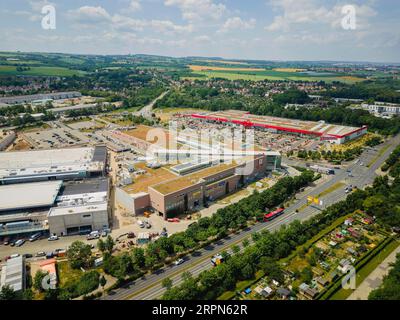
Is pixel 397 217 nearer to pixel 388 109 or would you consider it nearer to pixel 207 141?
pixel 207 141

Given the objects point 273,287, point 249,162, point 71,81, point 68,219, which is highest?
point 71,81

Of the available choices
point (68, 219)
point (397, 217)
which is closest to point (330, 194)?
point (397, 217)

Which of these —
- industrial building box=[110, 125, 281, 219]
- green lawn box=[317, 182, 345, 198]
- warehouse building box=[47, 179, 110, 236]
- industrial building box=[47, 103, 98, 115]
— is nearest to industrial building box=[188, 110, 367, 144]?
green lawn box=[317, 182, 345, 198]

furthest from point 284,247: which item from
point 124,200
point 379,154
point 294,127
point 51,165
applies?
point 294,127

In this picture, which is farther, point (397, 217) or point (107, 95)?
point (107, 95)

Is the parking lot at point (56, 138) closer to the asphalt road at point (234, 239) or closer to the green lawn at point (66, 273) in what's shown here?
the green lawn at point (66, 273)

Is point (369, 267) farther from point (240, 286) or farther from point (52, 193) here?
point (52, 193)

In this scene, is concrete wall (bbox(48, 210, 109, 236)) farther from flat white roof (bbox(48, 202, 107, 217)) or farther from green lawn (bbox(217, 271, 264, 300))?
green lawn (bbox(217, 271, 264, 300))
